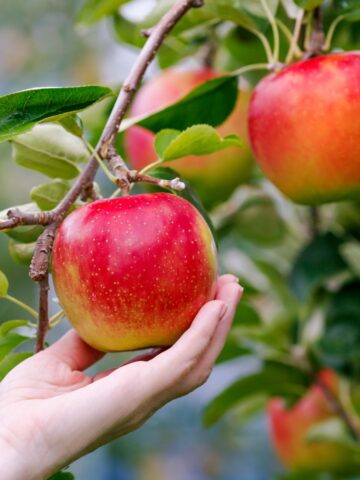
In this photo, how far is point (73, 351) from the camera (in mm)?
721

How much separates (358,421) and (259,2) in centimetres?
58

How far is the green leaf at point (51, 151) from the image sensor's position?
76 cm

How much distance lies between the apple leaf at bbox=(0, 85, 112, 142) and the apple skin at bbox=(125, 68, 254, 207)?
0.40 meters

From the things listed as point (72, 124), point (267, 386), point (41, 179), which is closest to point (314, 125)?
point (72, 124)

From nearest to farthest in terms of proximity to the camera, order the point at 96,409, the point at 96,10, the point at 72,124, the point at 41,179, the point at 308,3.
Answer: the point at 96,409 < the point at 72,124 < the point at 308,3 < the point at 96,10 < the point at 41,179

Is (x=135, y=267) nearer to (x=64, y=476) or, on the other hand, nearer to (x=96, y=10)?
(x=64, y=476)

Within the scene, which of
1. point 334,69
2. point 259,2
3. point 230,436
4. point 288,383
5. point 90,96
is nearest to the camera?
point 90,96

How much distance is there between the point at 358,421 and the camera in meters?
1.17

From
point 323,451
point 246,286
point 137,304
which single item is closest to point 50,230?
point 137,304

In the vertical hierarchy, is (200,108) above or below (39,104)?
below

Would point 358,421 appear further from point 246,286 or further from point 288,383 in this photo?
point 246,286

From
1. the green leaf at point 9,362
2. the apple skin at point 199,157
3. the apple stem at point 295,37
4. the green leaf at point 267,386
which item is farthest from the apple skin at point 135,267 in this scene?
the green leaf at point 267,386

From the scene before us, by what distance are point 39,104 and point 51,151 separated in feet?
0.48

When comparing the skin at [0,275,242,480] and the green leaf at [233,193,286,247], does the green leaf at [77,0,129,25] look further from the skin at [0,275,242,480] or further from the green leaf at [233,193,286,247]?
the skin at [0,275,242,480]
